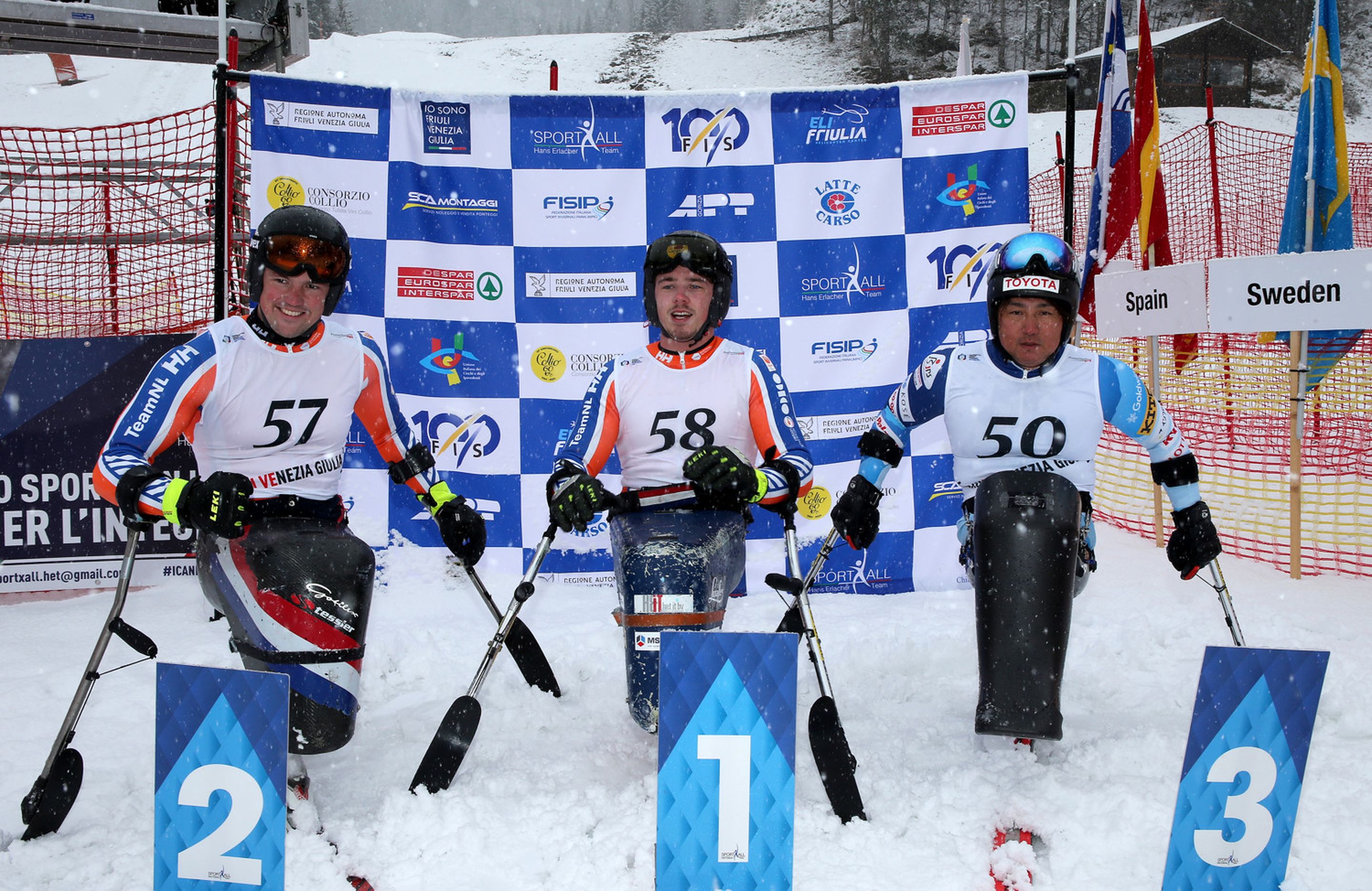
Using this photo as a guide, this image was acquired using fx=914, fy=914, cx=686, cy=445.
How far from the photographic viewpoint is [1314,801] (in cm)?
289

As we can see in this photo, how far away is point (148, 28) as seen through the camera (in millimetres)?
6234

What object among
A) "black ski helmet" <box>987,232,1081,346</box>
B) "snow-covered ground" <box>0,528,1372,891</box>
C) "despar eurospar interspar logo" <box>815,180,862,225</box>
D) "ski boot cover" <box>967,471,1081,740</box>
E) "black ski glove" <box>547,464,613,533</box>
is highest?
"despar eurospar interspar logo" <box>815,180,862,225</box>

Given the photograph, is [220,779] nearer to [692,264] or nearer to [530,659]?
[530,659]

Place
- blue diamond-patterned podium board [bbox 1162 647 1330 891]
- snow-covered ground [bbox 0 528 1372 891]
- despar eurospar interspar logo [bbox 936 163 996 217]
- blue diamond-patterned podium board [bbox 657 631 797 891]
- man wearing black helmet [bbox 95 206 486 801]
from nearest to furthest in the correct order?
blue diamond-patterned podium board [bbox 1162 647 1330 891] < blue diamond-patterned podium board [bbox 657 631 797 891] < snow-covered ground [bbox 0 528 1372 891] < man wearing black helmet [bbox 95 206 486 801] < despar eurospar interspar logo [bbox 936 163 996 217]

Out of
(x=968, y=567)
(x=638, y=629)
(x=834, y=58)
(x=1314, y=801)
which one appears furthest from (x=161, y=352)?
(x=834, y=58)

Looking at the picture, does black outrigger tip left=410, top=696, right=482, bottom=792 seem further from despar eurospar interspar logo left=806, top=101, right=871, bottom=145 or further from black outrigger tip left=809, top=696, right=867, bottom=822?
despar eurospar interspar logo left=806, top=101, right=871, bottom=145

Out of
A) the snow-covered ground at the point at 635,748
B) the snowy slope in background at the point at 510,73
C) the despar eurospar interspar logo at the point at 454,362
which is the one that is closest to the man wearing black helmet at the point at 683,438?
the snow-covered ground at the point at 635,748

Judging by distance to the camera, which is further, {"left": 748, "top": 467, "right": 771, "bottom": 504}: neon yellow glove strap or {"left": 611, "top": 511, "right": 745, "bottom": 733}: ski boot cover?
{"left": 748, "top": 467, "right": 771, "bottom": 504}: neon yellow glove strap

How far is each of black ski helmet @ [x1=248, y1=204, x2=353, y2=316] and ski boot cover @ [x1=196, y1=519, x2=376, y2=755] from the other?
0.91m

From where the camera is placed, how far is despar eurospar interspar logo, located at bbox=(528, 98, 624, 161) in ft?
17.7

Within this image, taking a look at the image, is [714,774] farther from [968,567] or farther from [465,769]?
[968,567]

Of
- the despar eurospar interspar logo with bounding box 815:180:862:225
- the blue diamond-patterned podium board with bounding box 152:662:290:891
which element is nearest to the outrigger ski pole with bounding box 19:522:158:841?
the blue diamond-patterned podium board with bounding box 152:662:290:891

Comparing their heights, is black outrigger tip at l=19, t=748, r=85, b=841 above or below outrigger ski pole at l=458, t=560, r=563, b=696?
below

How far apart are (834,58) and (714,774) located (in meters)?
38.8
